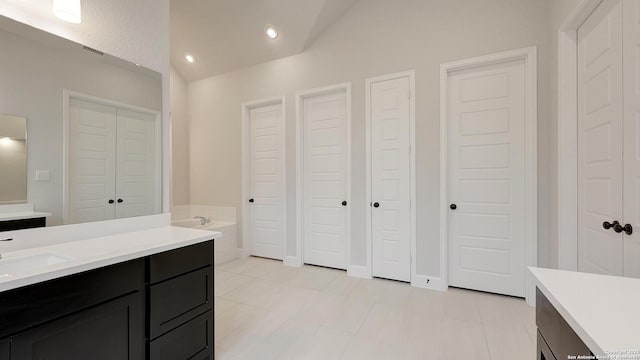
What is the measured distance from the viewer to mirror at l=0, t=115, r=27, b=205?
1317 millimetres

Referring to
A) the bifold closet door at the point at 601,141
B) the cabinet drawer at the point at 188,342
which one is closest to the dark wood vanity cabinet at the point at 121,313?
the cabinet drawer at the point at 188,342

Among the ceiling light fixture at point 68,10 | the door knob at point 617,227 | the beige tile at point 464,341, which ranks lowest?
the beige tile at point 464,341

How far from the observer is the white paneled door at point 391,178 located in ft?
9.71

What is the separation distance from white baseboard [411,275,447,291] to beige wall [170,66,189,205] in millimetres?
3737

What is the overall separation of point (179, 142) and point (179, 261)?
11.2 ft

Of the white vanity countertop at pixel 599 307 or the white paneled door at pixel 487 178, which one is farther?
the white paneled door at pixel 487 178

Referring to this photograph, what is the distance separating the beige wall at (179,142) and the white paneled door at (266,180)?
1.26 metres

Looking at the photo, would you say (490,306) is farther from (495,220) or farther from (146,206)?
(146,206)

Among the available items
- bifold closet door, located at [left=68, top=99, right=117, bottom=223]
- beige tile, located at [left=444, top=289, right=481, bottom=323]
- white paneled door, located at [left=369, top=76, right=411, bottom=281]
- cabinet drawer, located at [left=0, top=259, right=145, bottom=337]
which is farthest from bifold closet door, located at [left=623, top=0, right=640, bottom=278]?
bifold closet door, located at [left=68, top=99, right=117, bottom=223]

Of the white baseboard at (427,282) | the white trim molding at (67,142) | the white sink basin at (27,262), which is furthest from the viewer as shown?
the white baseboard at (427,282)

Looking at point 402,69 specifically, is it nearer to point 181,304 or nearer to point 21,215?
point 181,304

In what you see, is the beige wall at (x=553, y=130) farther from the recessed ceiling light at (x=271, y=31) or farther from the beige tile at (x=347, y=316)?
the recessed ceiling light at (x=271, y=31)

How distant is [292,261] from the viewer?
363 centimetres

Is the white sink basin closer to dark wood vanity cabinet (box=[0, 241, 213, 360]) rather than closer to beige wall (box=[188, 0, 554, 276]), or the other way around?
dark wood vanity cabinet (box=[0, 241, 213, 360])
